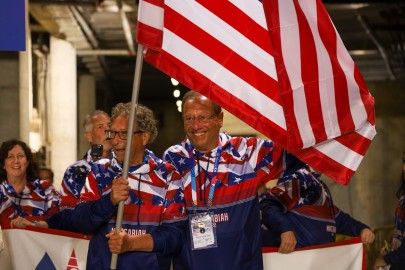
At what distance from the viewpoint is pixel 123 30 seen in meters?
22.2

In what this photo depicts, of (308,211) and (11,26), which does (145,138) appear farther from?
(308,211)

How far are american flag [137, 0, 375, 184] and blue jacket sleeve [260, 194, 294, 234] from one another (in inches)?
42.6

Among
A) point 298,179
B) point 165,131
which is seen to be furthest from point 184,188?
point 165,131

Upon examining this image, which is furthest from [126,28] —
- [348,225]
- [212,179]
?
[212,179]

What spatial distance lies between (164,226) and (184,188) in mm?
287

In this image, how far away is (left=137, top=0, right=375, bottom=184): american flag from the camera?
5000 mm

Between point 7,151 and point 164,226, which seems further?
point 7,151

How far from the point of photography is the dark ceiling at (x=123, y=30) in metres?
17.2

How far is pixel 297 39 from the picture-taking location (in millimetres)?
5039

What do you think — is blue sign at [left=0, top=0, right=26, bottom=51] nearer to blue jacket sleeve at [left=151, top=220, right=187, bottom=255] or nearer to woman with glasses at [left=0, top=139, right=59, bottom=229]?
woman with glasses at [left=0, top=139, right=59, bottom=229]

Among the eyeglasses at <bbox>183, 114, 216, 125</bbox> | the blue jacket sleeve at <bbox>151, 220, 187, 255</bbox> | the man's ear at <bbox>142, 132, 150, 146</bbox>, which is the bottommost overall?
the blue jacket sleeve at <bbox>151, 220, 187, 255</bbox>

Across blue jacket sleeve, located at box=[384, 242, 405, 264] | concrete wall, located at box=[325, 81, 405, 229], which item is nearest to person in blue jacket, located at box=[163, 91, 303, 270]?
blue jacket sleeve, located at box=[384, 242, 405, 264]

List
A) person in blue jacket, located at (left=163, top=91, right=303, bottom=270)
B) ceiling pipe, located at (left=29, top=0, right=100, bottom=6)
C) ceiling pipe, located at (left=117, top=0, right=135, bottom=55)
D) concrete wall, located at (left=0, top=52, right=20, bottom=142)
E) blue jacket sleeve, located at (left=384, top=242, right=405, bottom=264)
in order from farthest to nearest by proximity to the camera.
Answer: ceiling pipe, located at (left=117, top=0, right=135, bottom=55) → ceiling pipe, located at (left=29, top=0, right=100, bottom=6) → concrete wall, located at (left=0, top=52, right=20, bottom=142) → blue jacket sleeve, located at (left=384, top=242, right=405, bottom=264) → person in blue jacket, located at (left=163, top=91, right=303, bottom=270)

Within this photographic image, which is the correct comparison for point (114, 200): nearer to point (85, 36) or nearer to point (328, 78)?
point (328, 78)
